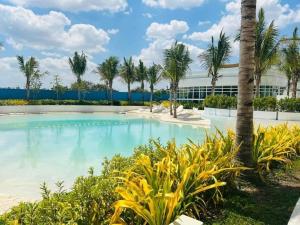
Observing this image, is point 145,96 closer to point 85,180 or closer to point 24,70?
point 24,70

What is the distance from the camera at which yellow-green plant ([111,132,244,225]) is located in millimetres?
4086

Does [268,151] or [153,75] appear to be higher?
[153,75]

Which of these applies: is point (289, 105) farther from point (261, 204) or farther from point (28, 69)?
point (28, 69)

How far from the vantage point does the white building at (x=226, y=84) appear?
1587 inches

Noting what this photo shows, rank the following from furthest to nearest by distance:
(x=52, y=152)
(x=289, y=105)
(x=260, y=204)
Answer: (x=289, y=105)
(x=52, y=152)
(x=260, y=204)

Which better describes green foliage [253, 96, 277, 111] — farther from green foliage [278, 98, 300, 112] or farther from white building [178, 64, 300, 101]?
white building [178, 64, 300, 101]

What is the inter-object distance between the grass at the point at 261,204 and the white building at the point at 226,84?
3434 centimetres

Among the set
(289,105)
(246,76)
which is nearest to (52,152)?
(246,76)

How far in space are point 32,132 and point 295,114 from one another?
675 inches

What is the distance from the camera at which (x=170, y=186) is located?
4.62m

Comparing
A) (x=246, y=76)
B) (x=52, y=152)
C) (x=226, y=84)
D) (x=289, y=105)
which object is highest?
(x=226, y=84)

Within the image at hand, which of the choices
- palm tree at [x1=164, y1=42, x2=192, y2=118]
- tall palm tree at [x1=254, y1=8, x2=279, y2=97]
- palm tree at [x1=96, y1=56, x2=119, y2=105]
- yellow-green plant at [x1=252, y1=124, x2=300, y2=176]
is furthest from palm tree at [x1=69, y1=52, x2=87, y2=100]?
yellow-green plant at [x1=252, y1=124, x2=300, y2=176]

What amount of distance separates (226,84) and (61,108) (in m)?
21.5

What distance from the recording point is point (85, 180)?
418 cm
